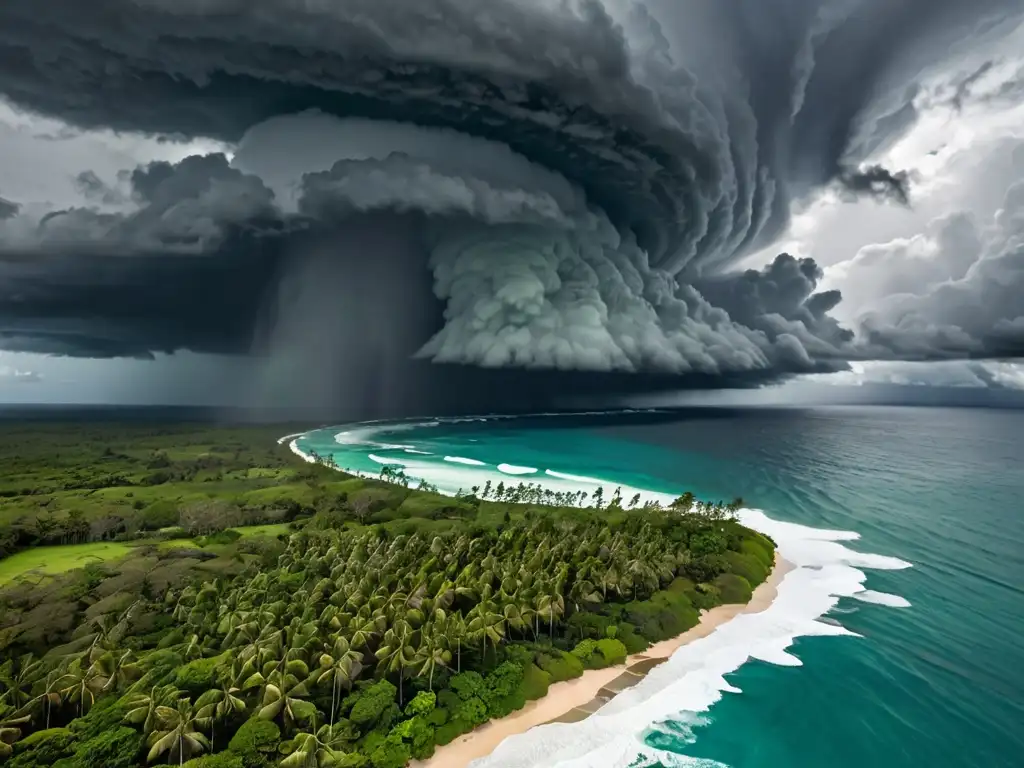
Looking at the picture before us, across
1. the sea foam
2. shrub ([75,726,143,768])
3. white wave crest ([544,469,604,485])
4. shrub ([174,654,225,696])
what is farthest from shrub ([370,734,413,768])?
white wave crest ([544,469,604,485])

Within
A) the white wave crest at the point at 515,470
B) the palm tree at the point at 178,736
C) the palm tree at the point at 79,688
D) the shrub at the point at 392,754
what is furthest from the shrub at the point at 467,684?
the white wave crest at the point at 515,470

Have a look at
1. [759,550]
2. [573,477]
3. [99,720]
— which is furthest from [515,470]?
[99,720]

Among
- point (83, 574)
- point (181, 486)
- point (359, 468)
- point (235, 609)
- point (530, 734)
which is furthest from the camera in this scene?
point (359, 468)

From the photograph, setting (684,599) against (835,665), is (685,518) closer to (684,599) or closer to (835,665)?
(684,599)

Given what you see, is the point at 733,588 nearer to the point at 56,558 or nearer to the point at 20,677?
the point at 20,677

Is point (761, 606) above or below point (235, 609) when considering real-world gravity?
below

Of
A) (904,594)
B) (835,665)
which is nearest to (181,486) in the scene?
(835,665)

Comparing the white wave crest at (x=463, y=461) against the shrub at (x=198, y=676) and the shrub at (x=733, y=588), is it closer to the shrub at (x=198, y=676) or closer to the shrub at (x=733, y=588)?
the shrub at (x=733, y=588)
